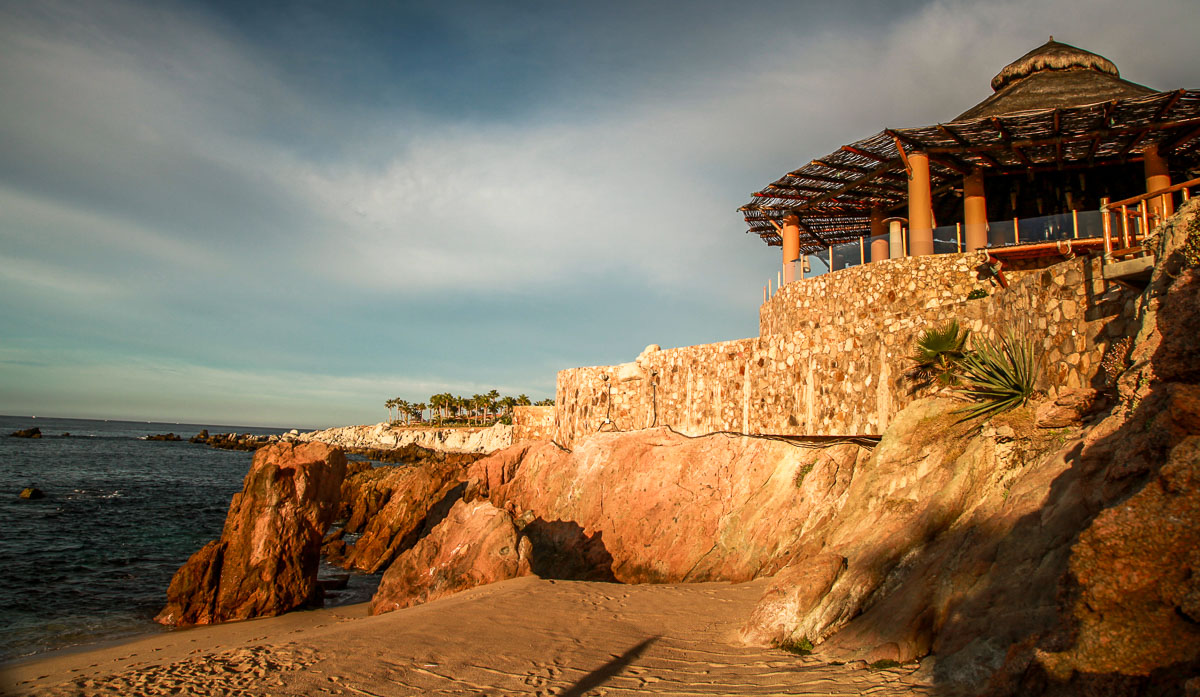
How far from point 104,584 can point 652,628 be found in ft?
55.9

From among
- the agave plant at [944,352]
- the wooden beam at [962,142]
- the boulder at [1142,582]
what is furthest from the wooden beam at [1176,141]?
the boulder at [1142,582]

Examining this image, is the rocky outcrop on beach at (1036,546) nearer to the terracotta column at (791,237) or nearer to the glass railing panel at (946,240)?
the glass railing panel at (946,240)

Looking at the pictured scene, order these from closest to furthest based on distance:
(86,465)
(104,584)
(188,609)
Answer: (188,609) < (104,584) < (86,465)

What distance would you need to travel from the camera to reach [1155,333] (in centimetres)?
650

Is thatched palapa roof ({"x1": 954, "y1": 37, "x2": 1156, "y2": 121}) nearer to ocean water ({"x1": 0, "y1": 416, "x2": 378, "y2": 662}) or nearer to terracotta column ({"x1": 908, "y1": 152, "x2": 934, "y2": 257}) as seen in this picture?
terracotta column ({"x1": 908, "y1": 152, "x2": 934, "y2": 257})

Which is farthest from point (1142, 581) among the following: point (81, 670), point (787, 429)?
point (787, 429)

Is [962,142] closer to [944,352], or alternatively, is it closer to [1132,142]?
[1132,142]

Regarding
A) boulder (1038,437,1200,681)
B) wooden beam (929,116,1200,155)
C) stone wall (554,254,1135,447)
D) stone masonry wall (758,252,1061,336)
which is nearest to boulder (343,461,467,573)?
stone wall (554,254,1135,447)

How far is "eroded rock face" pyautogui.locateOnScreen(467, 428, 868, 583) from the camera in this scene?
496 inches

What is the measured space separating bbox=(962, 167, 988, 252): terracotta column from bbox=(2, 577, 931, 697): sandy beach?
1407 cm

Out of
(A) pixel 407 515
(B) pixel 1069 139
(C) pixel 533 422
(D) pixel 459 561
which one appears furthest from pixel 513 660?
(C) pixel 533 422

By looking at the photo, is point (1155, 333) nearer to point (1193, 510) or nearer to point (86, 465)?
point (1193, 510)

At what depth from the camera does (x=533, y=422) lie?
107 ft

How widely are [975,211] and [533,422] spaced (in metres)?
20.5
